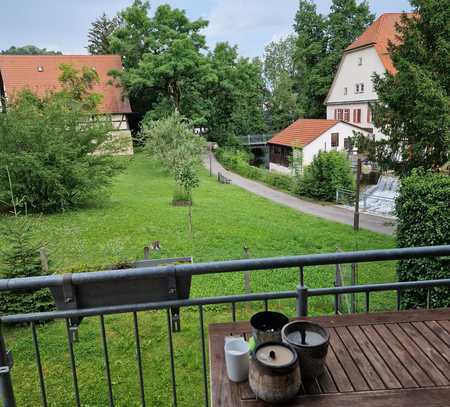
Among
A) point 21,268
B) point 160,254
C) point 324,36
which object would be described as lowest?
point 160,254

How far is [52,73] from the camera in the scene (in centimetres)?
3222

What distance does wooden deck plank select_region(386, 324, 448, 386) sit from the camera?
5.30ft

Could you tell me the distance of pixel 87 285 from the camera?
197 cm

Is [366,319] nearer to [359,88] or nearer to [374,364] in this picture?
[374,364]

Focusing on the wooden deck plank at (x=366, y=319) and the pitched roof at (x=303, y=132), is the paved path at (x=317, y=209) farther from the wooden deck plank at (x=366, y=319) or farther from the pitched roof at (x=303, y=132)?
the wooden deck plank at (x=366, y=319)

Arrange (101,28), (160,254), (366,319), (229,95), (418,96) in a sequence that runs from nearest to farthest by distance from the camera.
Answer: (366,319) < (160,254) < (418,96) < (229,95) < (101,28)

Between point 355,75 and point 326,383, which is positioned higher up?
Result: point 355,75

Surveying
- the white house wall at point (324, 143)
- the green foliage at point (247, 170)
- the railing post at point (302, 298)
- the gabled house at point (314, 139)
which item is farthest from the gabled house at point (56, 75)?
the railing post at point (302, 298)

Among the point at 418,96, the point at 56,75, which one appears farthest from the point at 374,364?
the point at 56,75

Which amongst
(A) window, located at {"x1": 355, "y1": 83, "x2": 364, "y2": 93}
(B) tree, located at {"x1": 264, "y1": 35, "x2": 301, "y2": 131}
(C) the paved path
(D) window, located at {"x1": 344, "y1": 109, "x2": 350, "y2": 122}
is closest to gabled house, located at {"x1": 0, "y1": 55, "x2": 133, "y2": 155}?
(C) the paved path

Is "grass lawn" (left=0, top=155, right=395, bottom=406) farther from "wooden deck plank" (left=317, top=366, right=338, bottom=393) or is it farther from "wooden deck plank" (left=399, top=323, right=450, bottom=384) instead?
"wooden deck plank" (left=317, top=366, right=338, bottom=393)

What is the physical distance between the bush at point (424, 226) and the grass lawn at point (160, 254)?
1355 mm

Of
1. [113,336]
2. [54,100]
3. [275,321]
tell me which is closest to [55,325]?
[113,336]

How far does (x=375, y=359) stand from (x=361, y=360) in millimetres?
67
